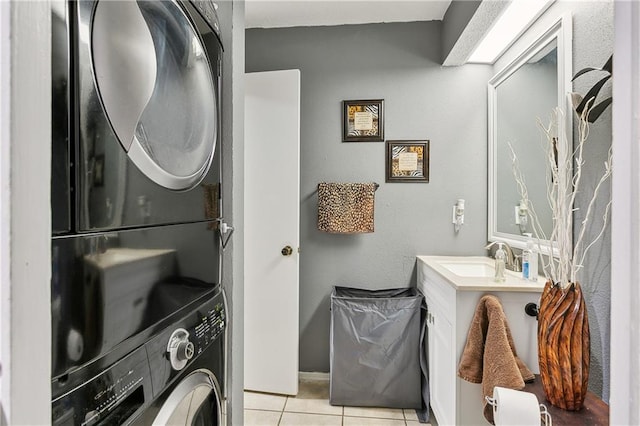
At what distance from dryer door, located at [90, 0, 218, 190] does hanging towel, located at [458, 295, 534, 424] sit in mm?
1291

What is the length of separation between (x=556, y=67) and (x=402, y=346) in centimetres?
176

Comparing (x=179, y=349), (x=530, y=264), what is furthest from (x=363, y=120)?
(x=179, y=349)

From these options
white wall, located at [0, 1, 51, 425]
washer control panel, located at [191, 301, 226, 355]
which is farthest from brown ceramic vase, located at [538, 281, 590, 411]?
white wall, located at [0, 1, 51, 425]

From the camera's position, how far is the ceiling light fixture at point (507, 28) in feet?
6.06

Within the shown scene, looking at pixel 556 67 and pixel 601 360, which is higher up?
pixel 556 67

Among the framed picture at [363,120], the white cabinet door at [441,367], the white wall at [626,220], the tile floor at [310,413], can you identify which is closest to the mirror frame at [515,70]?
the white cabinet door at [441,367]

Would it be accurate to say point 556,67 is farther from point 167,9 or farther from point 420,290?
point 167,9

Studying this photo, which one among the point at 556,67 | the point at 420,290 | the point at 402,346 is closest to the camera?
the point at 556,67

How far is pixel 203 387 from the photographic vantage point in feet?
3.01

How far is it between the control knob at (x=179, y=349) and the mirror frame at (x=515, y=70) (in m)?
1.46

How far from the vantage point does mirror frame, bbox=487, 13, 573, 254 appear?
162 cm

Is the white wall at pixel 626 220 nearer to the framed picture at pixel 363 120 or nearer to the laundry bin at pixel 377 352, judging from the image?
the laundry bin at pixel 377 352

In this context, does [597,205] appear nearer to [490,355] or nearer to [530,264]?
[530,264]

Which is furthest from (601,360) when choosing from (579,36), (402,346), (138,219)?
(138,219)
